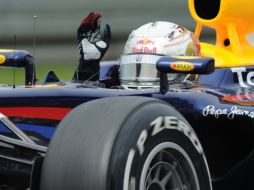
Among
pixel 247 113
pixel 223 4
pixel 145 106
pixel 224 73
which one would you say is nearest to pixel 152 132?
pixel 145 106

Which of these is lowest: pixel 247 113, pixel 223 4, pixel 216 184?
pixel 216 184

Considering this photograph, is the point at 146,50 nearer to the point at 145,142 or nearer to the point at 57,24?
the point at 145,142

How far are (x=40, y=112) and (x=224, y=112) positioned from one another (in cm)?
102

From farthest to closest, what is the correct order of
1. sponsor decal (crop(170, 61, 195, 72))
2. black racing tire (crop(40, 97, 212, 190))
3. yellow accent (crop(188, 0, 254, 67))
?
yellow accent (crop(188, 0, 254, 67)) → sponsor decal (crop(170, 61, 195, 72)) → black racing tire (crop(40, 97, 212, 190))

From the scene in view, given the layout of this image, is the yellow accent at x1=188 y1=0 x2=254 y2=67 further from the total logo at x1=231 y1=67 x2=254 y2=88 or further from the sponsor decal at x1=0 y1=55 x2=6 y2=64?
the sponsor decal at x1=0 y1=55 x2=6 y2=64

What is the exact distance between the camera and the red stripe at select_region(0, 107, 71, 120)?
141 inches

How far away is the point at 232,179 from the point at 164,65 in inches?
27.9

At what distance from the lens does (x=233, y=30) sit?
534 centimetres

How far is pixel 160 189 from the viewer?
3029mm

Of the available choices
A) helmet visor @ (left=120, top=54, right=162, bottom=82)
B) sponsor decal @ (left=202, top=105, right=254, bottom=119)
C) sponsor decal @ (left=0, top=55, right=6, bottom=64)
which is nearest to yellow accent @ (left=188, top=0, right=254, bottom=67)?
helmet visor @ (left=120, top=54, right=162, bottom=82)

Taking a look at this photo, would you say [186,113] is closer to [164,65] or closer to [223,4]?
[164,65]

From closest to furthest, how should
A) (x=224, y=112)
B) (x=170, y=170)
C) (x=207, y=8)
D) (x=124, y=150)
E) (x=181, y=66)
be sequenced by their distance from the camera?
(x=124, y=150) < (x=170, y=170) < (x=181, y=66) < (x=224, y=112) < (x=207, y=8)

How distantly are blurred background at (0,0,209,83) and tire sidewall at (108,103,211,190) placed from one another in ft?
24.0

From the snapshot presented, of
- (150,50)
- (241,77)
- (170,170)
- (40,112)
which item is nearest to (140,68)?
(150,50)
